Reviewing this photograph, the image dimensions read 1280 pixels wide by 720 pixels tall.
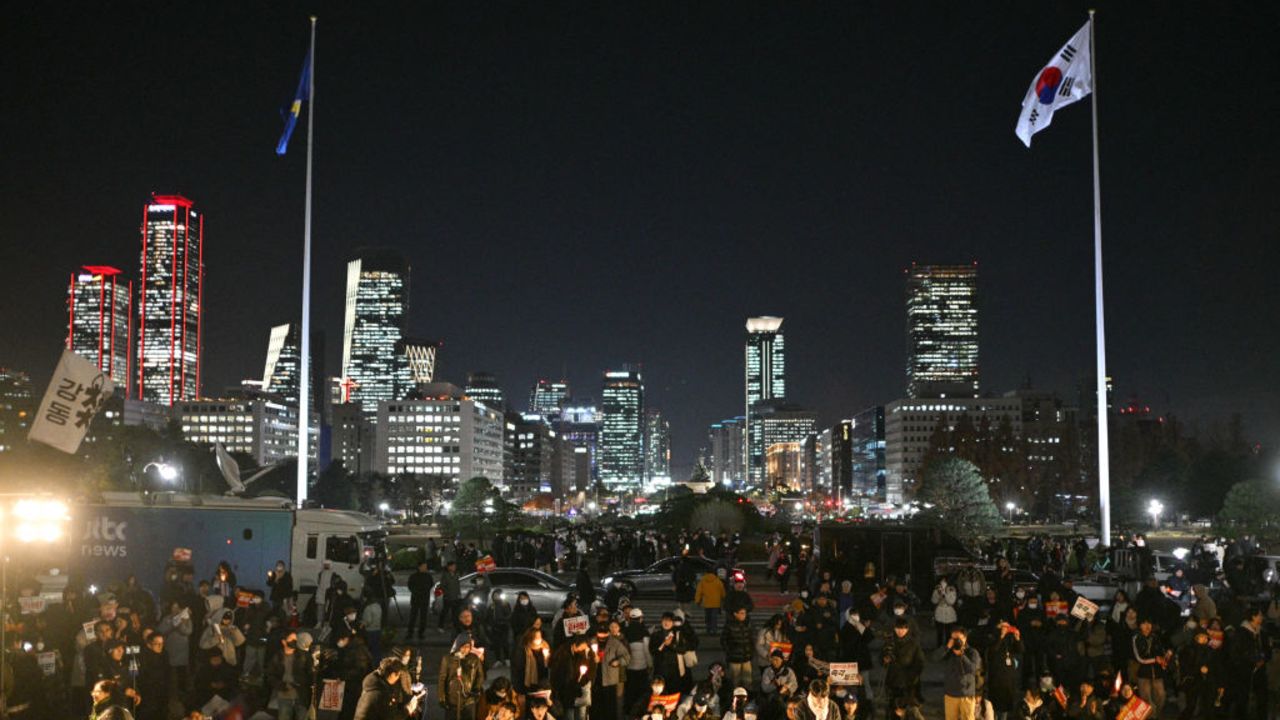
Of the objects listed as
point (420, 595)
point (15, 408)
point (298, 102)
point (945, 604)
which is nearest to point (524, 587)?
point (420, 595)

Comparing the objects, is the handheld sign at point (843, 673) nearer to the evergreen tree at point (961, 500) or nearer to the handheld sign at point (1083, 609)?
the handheld sign at point (1083, 609)

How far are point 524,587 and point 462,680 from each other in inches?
426

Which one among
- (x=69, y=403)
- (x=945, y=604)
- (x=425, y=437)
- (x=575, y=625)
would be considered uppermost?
(x=425, y=437)

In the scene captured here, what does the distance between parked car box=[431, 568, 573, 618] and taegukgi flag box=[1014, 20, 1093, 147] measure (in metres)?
19.9

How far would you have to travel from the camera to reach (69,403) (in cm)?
1752

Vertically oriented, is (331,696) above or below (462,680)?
below

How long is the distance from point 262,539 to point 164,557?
227 cm

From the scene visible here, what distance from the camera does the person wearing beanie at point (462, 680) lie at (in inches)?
482

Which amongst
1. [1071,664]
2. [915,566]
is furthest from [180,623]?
[915,566]

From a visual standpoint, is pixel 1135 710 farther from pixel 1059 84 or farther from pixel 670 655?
pixel 1059 84

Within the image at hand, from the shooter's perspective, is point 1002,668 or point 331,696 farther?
point 1002,668

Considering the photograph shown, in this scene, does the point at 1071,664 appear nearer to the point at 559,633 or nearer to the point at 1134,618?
the point at 1134,618

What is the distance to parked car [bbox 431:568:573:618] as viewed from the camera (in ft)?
73.0

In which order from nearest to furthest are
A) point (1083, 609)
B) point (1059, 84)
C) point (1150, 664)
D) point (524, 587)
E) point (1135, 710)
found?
point (1135, 710) → point (1150, 664) → point (1083, 609) → point (524, 587) → point (1059, 84)
